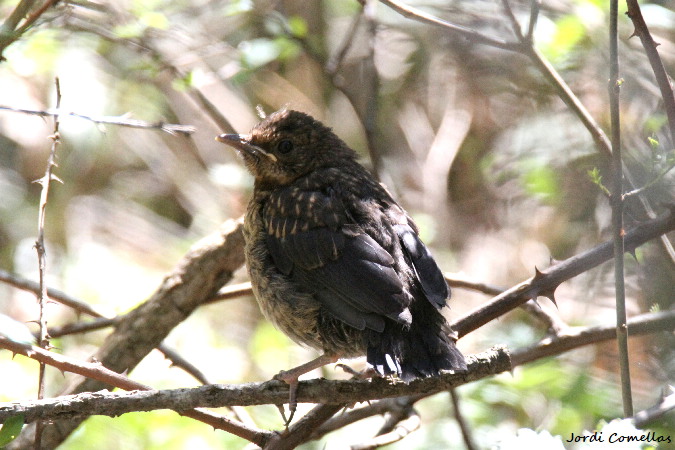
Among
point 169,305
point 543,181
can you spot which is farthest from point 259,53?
point 543,181

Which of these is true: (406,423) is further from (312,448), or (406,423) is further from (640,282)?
(312,448)

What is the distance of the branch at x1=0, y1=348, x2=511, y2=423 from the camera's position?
83.7 inches

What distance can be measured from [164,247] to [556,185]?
12.1 feet

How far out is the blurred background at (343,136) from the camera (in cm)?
402

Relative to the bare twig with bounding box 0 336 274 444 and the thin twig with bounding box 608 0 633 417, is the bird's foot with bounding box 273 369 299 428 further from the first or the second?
the thin twig with bounding box 608 0 633 417

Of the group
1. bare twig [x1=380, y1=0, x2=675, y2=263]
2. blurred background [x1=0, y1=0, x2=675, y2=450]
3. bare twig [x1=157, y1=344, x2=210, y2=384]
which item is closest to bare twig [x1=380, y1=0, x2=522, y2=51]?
bare twig [x1=380, y1=0, x2=675, y2=263]

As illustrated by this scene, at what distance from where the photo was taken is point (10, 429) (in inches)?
79.7

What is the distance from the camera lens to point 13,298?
20.8ft

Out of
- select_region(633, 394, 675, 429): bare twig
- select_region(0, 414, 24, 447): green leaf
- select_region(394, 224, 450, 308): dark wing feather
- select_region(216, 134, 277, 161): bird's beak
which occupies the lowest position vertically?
select_region(633, 394, 675, 429): bare twig

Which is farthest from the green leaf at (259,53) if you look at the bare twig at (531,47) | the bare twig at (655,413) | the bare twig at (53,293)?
the bare twig at (655,413)

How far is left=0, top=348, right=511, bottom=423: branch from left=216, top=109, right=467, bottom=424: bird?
0.24 feet

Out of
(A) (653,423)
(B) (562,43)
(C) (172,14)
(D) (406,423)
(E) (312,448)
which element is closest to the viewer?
(A) (653,423)

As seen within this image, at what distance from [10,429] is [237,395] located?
600mm

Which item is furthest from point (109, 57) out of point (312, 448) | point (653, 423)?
point (653, 423)
